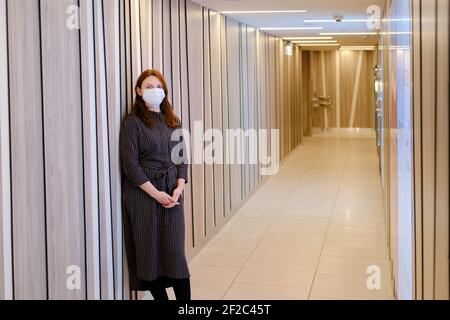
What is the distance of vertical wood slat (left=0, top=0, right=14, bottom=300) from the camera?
104 inches

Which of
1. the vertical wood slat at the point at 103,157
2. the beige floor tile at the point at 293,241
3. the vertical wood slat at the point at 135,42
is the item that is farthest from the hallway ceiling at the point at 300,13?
the beige floor tile at the point at 293,241

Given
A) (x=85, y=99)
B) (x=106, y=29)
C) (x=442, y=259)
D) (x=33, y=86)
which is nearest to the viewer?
(x=442, y=259)

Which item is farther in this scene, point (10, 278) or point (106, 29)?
point (106, 29)

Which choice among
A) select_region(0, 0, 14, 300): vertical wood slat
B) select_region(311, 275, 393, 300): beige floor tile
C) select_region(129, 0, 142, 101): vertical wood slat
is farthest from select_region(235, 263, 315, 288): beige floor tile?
select_region(0, 0, 14, 300): vertical wood slat

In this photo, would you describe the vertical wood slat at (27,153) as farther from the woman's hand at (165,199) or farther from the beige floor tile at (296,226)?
the beige floor tile at (296,226)

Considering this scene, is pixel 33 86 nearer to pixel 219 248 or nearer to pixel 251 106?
pixel 219 248

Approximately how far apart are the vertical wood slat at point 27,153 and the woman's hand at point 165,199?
993 millimetres

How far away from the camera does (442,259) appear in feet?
4.73

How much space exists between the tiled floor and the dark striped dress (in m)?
0.80

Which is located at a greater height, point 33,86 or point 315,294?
point 33,86

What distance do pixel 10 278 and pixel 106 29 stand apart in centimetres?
179

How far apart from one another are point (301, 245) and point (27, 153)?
12.5 ft

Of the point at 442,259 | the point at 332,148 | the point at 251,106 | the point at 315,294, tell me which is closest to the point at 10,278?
the point at 442,259

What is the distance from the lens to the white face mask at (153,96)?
3922 mm
